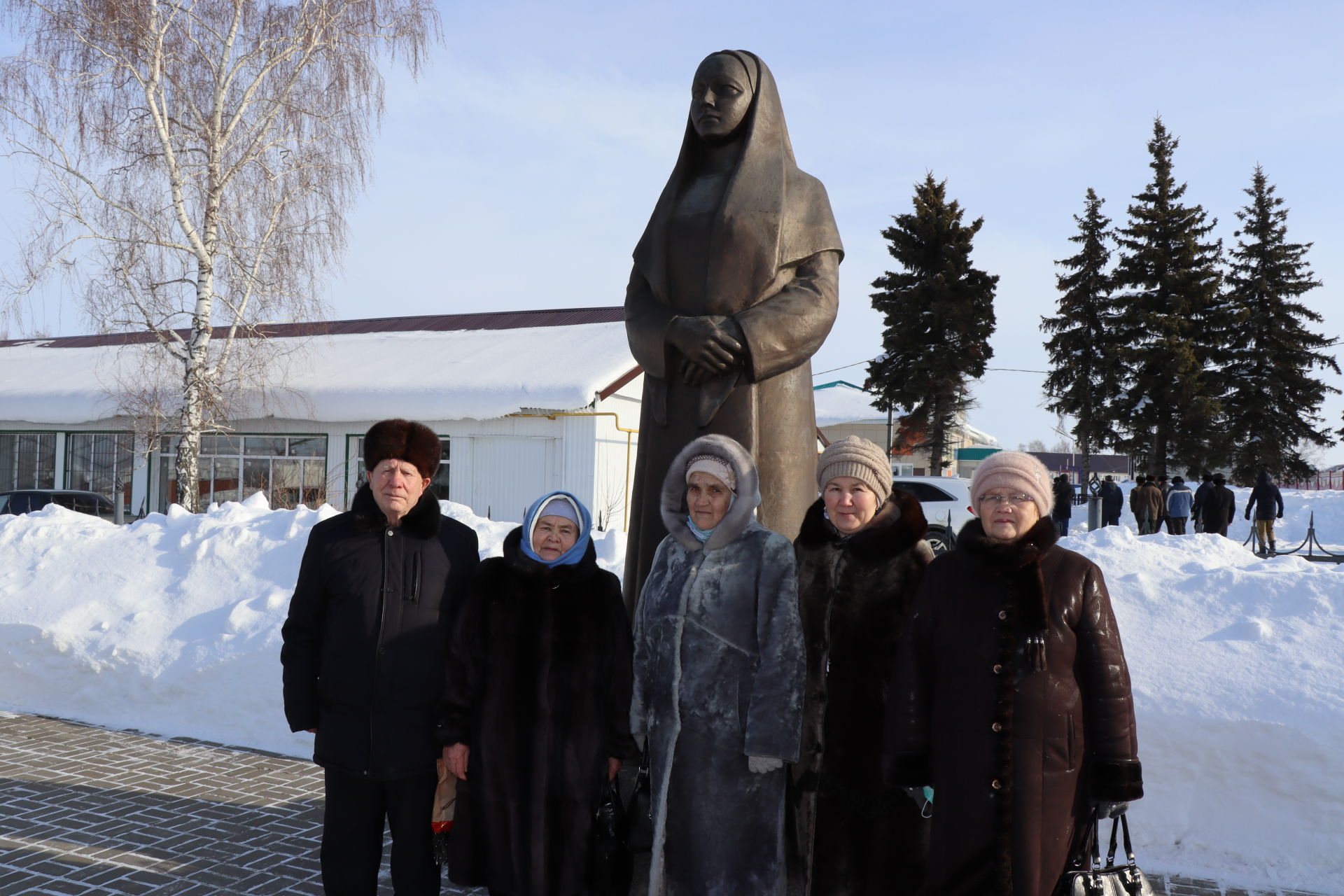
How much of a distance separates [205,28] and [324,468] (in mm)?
8523

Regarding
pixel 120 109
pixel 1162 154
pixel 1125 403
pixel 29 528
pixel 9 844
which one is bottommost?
pixel 9 844

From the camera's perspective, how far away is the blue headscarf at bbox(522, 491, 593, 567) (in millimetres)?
3486

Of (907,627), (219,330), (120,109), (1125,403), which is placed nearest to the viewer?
(907,627)

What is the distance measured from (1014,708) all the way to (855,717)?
1.72 ft

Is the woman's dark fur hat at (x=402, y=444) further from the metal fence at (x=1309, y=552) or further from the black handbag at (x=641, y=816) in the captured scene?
the metal fence at (x=1309, y=552)

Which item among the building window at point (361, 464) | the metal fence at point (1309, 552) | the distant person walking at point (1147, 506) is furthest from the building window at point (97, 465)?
the metal fence at point (1309, 552)

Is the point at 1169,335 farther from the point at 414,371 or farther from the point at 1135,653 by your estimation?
the point at 1135,653

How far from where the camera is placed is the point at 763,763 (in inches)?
122

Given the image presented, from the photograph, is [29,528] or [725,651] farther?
[29,528]

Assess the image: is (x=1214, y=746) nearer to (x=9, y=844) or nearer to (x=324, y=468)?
(x=9, y=844)

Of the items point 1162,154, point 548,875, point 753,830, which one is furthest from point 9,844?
point 1162,154

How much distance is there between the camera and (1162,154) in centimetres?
3656

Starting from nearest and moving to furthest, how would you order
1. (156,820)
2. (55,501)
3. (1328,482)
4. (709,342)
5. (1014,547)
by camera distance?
1. (1014,547)
2. (709,342)
3. (156,820)
4. (55,501)
5. (1328,482)

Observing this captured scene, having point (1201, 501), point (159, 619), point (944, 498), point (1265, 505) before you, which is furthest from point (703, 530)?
point (1201, 501)
